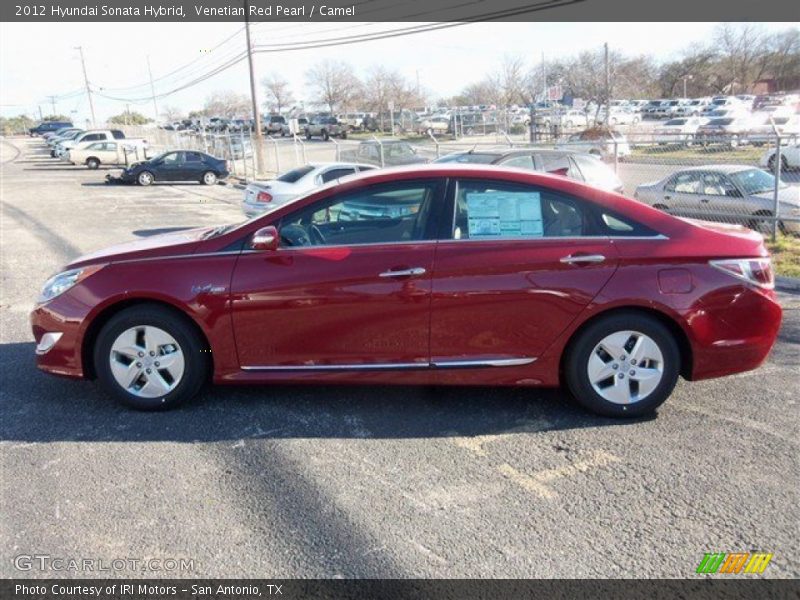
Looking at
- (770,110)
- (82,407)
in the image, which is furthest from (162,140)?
(82,407)

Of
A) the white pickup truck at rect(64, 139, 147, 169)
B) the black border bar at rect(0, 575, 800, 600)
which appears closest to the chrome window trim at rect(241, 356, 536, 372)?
the black border bar at rect(0, 575, 800, 600)

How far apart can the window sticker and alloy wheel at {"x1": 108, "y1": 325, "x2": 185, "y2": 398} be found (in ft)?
6.92

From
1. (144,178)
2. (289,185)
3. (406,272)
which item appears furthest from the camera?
(144,178)

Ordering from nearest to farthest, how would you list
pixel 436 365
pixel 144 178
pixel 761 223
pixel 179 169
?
pixel 436 365
pixel 761 223
pixel 179 169
pixel 144 178

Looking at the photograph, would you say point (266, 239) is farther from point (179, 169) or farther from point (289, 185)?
point (179, 169)

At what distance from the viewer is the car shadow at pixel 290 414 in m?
4.12

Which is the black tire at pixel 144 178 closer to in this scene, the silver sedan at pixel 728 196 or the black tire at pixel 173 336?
the silver sedan at pixel 728 196

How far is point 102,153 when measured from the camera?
35.5m

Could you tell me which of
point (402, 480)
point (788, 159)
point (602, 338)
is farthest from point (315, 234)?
point (788, 159)

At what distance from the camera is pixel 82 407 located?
4543 mm

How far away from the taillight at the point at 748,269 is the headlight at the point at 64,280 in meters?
4.02

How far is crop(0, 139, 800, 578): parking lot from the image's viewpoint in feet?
9.64

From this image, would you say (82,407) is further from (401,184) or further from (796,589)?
(796,589)

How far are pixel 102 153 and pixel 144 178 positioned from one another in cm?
1110
